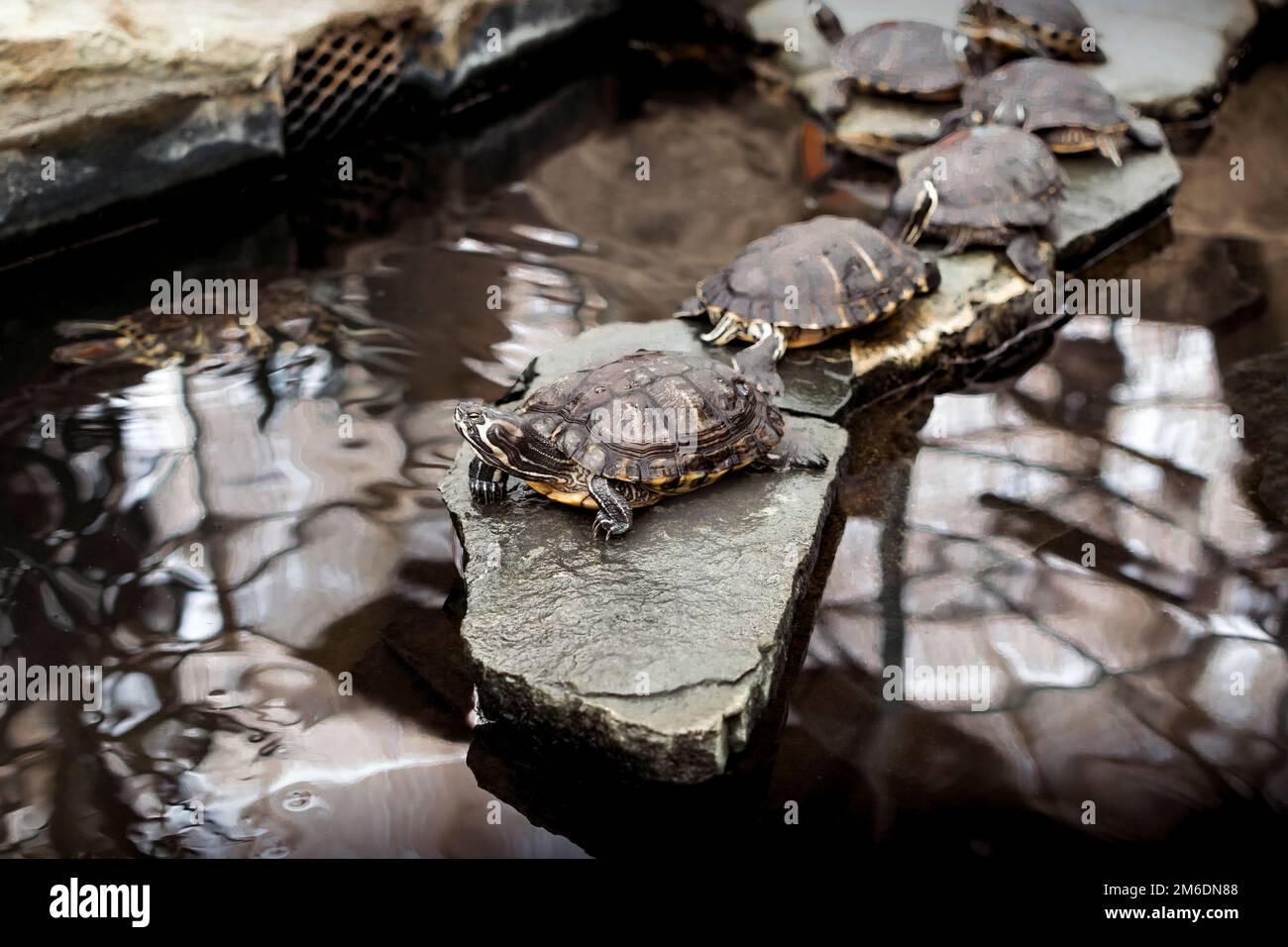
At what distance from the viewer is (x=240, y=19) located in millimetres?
7082

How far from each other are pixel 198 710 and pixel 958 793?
236 cm

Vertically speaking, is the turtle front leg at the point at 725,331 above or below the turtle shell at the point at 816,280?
below

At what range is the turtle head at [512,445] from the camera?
3803mm

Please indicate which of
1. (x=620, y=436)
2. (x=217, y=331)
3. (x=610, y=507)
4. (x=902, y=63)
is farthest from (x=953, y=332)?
(x=217, y=331)

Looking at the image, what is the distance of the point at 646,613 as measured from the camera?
11.9 ft

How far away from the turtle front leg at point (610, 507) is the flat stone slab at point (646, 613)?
6 centimetres

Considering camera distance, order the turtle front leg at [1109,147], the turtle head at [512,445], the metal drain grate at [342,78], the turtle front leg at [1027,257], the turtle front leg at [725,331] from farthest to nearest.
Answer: the metal drain grate at [342,78] → the turtle front leg at [1109,147] → the turtle front leg at [1027,257] → the turtle front leg at [725,331] → the turtle head at [512,445]

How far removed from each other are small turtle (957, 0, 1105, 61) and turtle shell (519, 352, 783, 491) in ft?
17.0

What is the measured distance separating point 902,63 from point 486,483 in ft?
17.2

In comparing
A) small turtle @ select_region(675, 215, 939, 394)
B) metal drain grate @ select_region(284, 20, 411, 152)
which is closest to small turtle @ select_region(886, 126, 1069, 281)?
small turtle @ select_region(675, 215, 939, 394)

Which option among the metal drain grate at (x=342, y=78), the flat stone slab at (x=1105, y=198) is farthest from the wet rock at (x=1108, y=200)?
the metal drain grate at (x=342, y=78)

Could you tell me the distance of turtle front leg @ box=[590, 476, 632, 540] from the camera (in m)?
3.87

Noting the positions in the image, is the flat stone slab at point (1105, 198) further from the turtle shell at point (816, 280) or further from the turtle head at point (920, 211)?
the turtle shell at point (816, 280)
